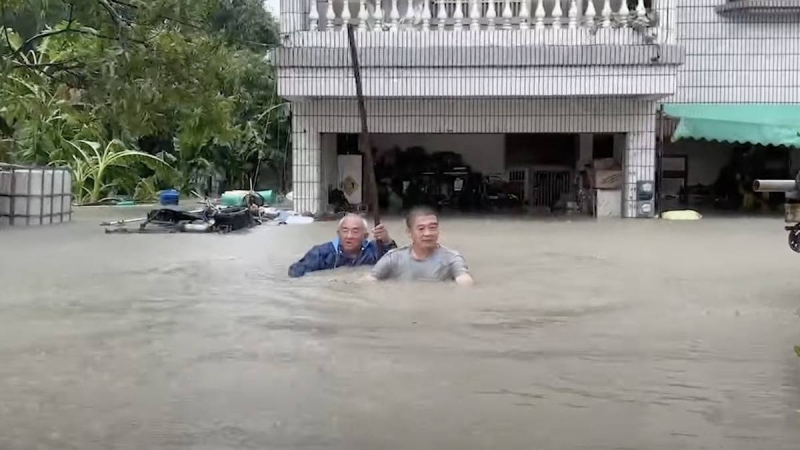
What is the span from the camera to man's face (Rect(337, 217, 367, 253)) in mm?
8422

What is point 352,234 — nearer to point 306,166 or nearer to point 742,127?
point 306,166

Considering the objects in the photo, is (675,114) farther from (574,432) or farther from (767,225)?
(574,432)

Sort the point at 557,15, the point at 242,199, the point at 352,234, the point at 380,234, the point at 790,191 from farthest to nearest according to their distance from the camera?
the point at 242,199 < the point at 557,15 < the point at 380,234 < the point at 352,234 < the point at 790,191

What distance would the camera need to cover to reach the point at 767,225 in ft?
44.4

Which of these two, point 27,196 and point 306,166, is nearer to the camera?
point 27,196

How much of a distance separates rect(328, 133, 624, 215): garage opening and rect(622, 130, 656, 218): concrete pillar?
9.45 ft

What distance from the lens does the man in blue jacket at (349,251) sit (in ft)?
27.6

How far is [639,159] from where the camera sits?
15117 millimetres

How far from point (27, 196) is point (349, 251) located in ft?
23.5

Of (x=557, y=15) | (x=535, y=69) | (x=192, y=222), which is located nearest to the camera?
(x=192, y=222)

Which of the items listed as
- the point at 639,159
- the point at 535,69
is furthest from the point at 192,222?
the point at 639,159

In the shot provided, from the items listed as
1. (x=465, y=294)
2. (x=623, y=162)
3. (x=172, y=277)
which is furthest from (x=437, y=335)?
(x=623, y=162)

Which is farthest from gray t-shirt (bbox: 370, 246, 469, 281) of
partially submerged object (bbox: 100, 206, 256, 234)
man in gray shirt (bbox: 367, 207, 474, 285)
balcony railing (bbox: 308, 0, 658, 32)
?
balcony railing (bbox: 308, 0, 658, 32)

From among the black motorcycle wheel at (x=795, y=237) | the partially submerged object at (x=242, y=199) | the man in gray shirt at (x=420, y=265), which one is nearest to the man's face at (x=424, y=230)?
the man in gray shirt at (x=420, y=265)
